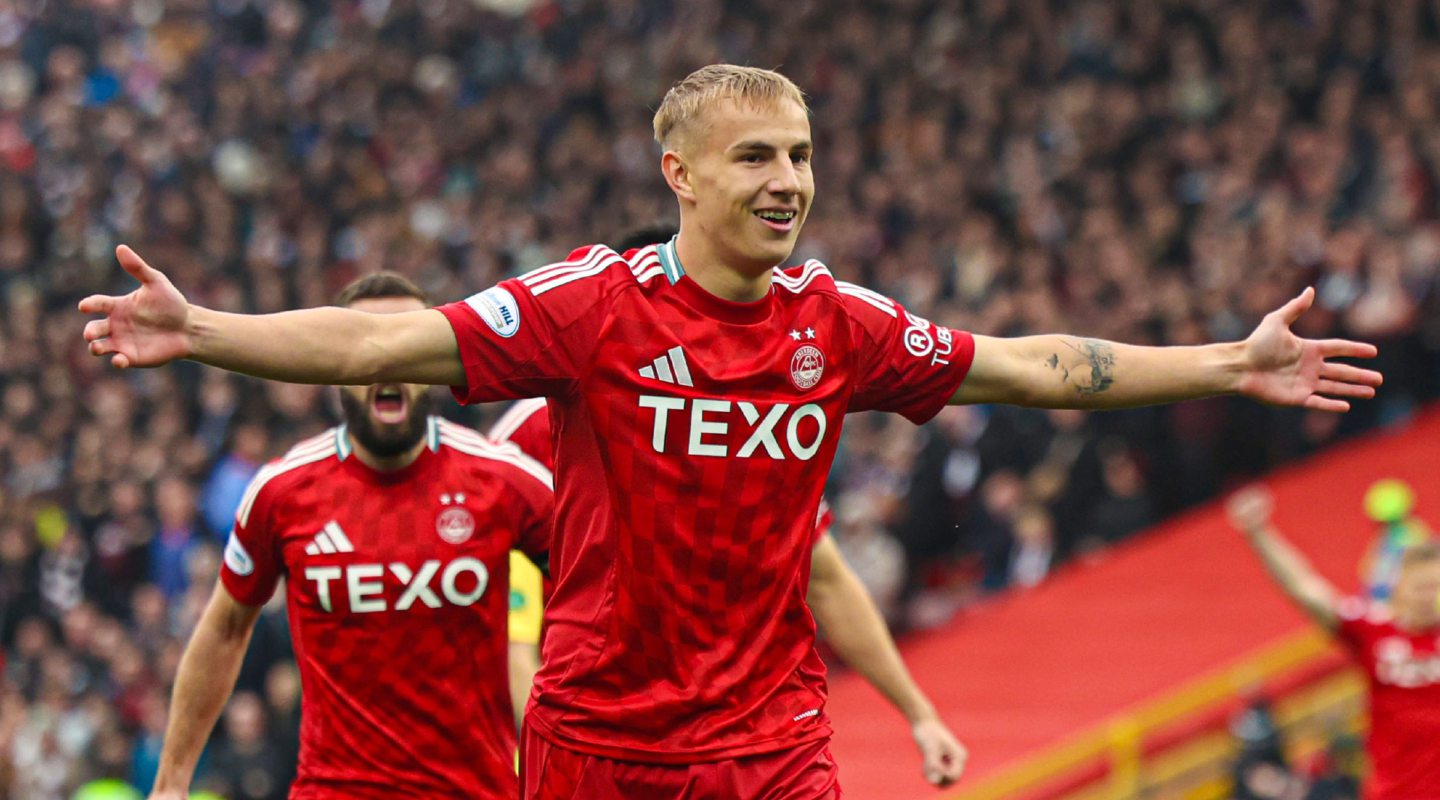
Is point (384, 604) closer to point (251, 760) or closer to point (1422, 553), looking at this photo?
point (1422, 553)

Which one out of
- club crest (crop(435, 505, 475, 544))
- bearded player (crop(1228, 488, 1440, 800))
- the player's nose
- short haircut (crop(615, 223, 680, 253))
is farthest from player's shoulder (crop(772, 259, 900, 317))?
bearded player (crop(1228, 488, 1440, 800))

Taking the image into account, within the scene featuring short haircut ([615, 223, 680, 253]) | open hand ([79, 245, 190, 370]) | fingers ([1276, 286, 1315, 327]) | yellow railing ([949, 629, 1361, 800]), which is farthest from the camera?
yellow railing ([949, 629, 1361, 800])

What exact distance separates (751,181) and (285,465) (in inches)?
91.7

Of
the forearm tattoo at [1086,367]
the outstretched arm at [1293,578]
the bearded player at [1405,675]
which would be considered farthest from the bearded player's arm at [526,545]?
the outstretched arm at [1293,578]

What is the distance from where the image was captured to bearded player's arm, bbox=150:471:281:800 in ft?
20.1

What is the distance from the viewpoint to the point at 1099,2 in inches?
782

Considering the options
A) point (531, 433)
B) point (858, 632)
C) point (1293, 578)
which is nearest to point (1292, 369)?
point (858, 632)

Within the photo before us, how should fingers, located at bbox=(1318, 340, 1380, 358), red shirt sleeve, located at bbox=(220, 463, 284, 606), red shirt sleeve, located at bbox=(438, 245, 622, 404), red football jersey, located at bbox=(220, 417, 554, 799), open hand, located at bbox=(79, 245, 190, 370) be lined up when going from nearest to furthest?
open hand, located at bbox=(79, 245, 190, 370)
red shirt sleeve, located at bbox=(438, 245, 622, 404)
fingers, located at bbox=(1318, 340, 1380, 358)
red football jersey, located at bbox=(220, 417, 554, 799)
red shirt sleeve, located at bbox=(220, 463, 284, 606)

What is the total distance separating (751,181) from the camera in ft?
14.8

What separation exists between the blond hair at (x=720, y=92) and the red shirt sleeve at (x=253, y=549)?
2100 millimetres

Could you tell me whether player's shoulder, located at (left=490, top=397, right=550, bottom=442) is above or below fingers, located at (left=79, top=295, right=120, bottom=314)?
above

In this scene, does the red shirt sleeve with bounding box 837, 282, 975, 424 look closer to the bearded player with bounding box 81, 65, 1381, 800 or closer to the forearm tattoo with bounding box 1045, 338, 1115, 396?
the bearded player with bounding box 81, 65, 1381, 800

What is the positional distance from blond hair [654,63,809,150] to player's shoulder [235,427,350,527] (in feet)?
6.72

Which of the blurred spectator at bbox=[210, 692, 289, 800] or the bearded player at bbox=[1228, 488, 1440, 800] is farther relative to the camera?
the blurred spectator at bbox=[210, 692, 289, 800]
